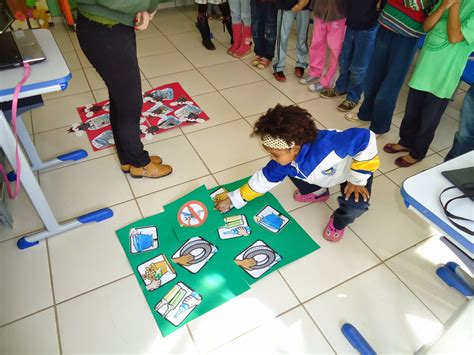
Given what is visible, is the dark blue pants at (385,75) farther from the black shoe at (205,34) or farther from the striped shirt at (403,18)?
the black shoe at (205,34)

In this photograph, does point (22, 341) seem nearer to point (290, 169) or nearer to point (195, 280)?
point (195, 280)

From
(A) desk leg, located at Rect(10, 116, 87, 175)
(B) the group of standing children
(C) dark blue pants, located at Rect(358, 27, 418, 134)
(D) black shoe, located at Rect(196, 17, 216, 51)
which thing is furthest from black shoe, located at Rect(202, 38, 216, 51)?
(A) desk leg, located at Rect(10, 116, 87, 175)

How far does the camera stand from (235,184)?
1.82 metres

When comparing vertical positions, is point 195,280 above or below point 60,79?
below

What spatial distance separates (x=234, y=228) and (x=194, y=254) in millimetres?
225

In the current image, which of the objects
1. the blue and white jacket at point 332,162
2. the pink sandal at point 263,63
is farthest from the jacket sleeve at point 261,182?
the pink sandal at point 263,63

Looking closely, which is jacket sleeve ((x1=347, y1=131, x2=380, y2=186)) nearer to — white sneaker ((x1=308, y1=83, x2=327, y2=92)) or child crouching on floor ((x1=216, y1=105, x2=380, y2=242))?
child crouching on floor ((x1=216, y1=105, x2=380, y2=242))

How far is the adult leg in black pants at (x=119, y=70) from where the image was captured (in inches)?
49.9

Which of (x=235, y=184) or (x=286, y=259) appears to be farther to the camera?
(x=235, y=184)

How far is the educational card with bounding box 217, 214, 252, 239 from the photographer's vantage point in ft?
5.17

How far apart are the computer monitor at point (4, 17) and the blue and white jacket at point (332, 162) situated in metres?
1.03

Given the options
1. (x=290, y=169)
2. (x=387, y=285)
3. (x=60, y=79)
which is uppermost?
(x=60, y=79)

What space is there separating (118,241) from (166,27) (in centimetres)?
276

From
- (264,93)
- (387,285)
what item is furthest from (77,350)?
(264,93)
